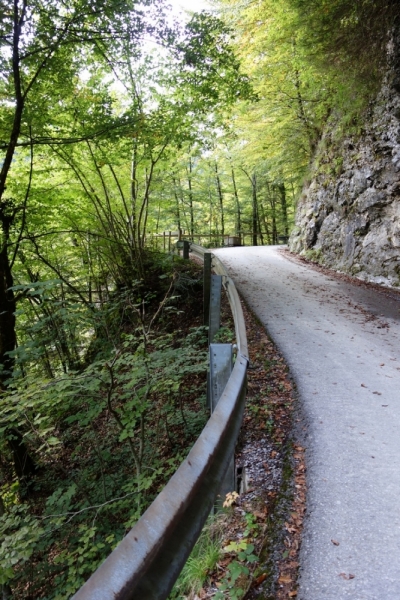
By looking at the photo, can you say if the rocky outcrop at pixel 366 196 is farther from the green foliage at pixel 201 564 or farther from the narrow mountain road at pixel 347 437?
the green foliage at pixel 201 564

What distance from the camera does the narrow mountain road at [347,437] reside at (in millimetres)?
1851

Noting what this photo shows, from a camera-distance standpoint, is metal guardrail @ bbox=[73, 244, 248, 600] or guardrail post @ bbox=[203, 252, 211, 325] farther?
guardrail post @ bbox=[203, 252, 211, 325]

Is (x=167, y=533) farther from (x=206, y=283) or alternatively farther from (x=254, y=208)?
(x=254, y=208)

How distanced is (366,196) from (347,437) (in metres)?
10.6

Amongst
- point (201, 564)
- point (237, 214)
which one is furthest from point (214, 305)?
point (237, 214)

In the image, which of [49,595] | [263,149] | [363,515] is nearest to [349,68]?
[263,149]

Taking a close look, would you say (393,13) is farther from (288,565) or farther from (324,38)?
(288,565)

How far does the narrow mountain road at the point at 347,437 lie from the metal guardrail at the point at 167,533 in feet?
2.99

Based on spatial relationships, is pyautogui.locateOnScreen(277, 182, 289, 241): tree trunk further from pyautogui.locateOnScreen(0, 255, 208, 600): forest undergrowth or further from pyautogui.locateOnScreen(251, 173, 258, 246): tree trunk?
pyautogui.locateOnScreen(0, 255, 208, 600): forest undergrowth

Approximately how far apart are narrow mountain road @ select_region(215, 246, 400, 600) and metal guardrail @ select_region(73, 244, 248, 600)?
911 mm

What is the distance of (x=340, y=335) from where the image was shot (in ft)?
21.2

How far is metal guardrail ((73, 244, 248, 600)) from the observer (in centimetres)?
88

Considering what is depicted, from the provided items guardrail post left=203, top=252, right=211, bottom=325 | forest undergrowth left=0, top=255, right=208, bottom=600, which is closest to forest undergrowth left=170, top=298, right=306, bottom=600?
forest undergrowth left=0, top=255, right=208, bottom=600

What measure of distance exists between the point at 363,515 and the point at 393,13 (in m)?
12.6
